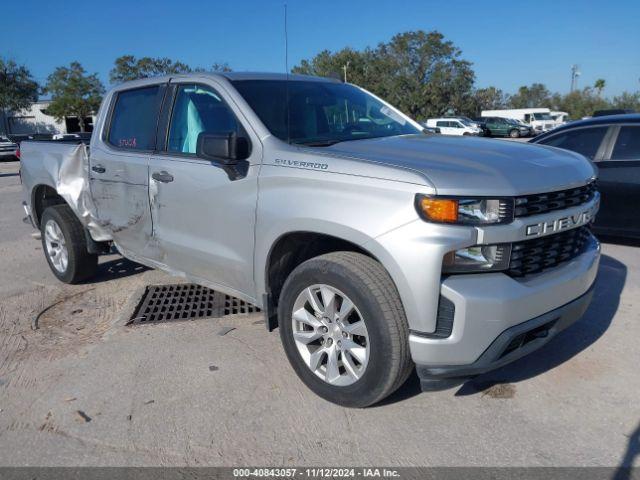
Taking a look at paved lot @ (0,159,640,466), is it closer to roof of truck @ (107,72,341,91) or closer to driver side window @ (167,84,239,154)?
driver side window @ (167,84,239,154)

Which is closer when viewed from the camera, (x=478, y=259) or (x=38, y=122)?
(x=478, y=259)

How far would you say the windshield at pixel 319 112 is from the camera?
11.5 feet

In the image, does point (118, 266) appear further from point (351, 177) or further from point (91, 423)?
point (351, 177)

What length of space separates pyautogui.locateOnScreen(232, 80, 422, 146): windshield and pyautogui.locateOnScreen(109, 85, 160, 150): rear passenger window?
924mm

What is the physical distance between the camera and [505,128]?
141 ft

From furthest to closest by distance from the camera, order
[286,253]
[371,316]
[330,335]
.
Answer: [286,253], [330,335], [371,316]

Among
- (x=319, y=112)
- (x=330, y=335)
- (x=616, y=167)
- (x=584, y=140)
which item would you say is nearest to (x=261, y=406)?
(x=330, y=335)

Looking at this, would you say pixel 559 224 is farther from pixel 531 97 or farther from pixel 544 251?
pixel 531 97

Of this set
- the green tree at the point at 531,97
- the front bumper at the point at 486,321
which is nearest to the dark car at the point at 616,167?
the front bumper at the point at 486,321

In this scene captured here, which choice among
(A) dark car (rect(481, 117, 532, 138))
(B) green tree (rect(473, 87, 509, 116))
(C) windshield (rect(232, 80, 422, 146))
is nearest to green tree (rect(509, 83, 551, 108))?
(B) green tree (rect(473, 87, 509, 116))

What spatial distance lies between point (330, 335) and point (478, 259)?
95 cm

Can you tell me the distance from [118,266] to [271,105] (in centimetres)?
346

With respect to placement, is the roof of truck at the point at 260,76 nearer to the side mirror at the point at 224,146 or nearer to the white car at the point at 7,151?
the side mirror at the point at 224,146

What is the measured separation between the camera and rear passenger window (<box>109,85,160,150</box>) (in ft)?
13.8
